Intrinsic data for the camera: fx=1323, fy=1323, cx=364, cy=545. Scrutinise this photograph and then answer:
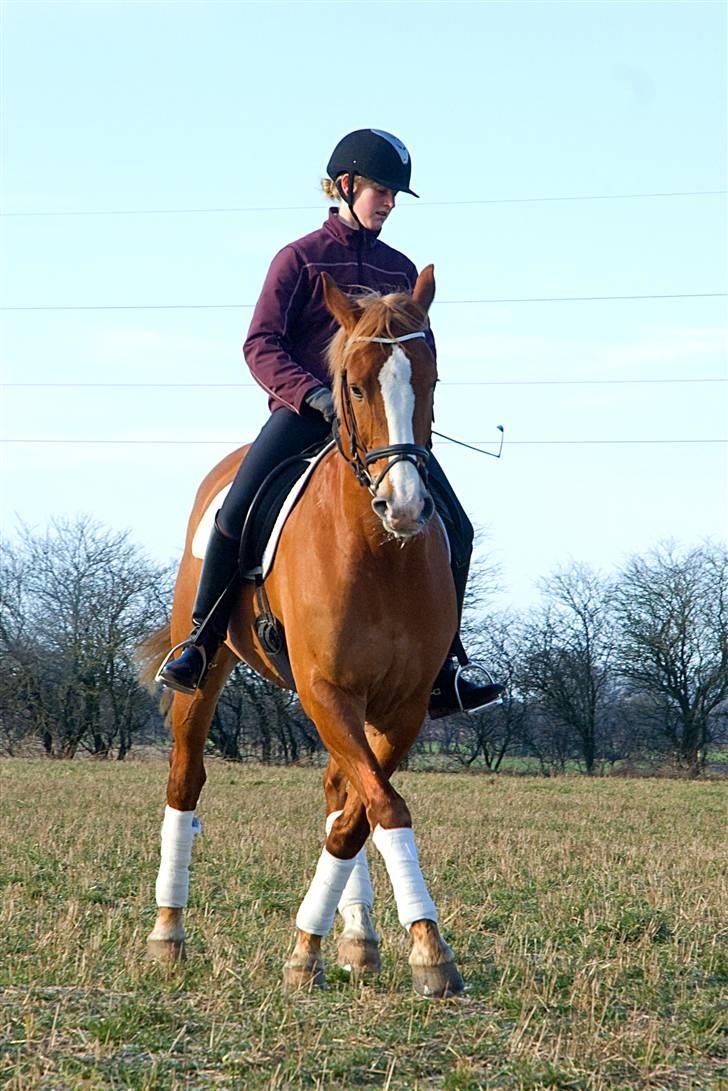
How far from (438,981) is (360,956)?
1.16 metres

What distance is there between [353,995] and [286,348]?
3281mm

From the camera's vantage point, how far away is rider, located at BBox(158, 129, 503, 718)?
675 centimetres

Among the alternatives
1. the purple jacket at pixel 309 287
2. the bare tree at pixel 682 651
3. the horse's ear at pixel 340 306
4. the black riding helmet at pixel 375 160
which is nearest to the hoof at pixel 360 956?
the purple jacket at pixel 309 287

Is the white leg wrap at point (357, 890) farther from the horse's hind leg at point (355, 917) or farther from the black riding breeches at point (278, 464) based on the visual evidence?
the black riding breeches at point (278, 464)

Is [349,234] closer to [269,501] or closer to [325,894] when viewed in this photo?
[269,501]

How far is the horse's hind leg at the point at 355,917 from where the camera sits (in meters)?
6.47

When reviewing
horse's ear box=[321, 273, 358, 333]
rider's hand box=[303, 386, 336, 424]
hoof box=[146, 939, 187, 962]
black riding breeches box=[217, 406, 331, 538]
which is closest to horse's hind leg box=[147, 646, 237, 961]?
hoof box=[146, 939, 187, 962]

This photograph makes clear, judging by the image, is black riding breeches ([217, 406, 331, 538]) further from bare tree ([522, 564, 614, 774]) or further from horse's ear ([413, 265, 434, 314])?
bare tree ([522, 564, 614, 774])

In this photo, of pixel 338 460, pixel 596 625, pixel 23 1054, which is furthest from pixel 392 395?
pixel 596 625

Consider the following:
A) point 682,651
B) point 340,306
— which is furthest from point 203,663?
point 682,651

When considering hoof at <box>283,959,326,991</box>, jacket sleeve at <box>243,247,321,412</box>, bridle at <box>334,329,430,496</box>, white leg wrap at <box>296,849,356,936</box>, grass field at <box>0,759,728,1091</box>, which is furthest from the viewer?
jacket sleeve at <box>243,247,321,412</box>

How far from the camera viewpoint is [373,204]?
6883 mm

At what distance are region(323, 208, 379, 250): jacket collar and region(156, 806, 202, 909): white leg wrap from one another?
3.36 metres

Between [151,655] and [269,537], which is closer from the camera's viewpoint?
[269,537]
